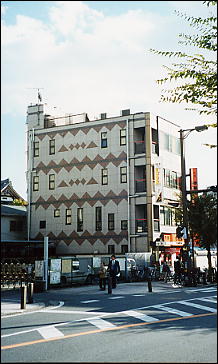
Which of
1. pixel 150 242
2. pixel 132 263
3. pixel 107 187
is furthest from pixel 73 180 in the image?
pixel 132 263

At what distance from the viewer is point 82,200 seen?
43531 mm

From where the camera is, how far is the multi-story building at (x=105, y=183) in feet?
133

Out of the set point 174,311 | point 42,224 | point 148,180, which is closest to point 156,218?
point 148,180

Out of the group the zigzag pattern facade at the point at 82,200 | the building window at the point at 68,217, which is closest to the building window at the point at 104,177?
the zigzag pattern facade at the point at 82,200

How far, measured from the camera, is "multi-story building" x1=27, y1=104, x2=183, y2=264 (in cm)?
4069

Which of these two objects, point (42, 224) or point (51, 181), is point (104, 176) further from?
point (42, 224)

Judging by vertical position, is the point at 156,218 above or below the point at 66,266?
above

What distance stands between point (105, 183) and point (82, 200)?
9.68 ft

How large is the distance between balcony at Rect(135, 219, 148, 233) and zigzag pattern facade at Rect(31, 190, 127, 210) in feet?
8.31

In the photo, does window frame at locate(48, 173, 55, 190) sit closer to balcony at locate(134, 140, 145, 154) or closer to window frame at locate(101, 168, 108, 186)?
window frame at locate(101, 168, 108, 186)

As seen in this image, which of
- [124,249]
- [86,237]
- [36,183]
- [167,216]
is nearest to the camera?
[124,249]

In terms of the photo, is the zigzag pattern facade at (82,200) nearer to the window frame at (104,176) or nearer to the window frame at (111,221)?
the window frame at (104,176)

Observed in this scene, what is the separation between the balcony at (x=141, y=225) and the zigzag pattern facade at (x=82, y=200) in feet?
8.31

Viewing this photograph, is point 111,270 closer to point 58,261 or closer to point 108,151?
point 58,261
